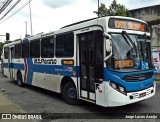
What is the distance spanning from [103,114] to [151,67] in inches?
88.7

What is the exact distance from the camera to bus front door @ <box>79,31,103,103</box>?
6809 mm

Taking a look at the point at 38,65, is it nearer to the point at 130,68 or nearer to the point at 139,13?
the point at 130,68

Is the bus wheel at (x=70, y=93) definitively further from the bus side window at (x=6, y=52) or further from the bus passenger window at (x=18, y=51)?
the bus side window at (x=6, y=52)

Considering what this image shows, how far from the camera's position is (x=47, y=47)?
10.0 meters

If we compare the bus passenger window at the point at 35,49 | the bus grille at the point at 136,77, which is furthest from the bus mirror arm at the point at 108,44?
the bus passenger window at the point at 35,49

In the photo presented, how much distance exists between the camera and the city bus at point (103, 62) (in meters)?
6.45

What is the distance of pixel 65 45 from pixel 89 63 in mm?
1709

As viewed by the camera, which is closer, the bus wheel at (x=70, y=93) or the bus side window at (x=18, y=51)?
the bus wheel at (x=70, y=93)

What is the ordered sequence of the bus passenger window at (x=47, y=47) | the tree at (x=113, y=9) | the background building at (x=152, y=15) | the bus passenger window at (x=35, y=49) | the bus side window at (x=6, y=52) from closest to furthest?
the bus passenger window at (x=47, y=47)
the bus passenger window at (x=35, y=49)
the bus side window at (x=6, y=52)
the background building at (x=152, y=15)
the tree at (x=113, y=9)

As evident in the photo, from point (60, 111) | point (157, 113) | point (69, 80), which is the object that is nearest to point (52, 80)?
point (69, 80)

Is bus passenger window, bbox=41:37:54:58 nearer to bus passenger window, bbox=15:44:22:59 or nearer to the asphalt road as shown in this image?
the asphalt road

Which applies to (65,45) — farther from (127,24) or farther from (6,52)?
(6,52)

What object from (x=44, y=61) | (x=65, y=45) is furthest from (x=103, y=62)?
(x=44, y=61)

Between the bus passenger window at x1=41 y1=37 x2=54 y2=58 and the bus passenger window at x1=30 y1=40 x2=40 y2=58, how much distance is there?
1.74ft
